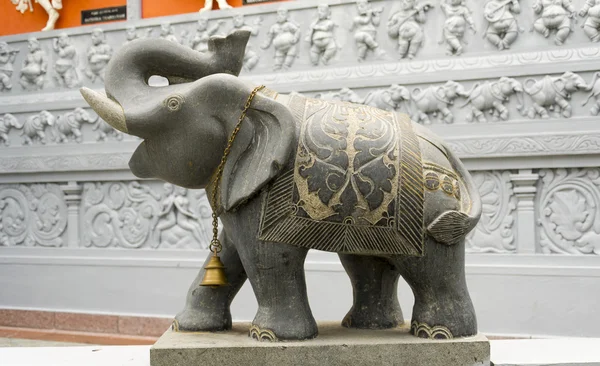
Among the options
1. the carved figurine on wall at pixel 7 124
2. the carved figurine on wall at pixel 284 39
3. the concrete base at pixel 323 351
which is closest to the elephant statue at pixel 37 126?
the carved figurine on wall at pixel 7 124

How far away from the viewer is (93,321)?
4.05 meters

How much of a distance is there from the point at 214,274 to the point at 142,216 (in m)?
2.61

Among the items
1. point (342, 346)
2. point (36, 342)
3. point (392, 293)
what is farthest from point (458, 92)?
point (36, 342)

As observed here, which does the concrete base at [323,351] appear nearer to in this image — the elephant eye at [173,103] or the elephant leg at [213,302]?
the elephant leg at [213,302]

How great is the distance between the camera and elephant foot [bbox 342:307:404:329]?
5.77 ft

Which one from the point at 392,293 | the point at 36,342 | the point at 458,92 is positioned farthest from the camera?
the point at 36,342

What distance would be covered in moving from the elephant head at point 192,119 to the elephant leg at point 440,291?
0.42 meters

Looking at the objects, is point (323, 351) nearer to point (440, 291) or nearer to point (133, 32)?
point (440, 291)

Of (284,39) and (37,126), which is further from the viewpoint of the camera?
(37,126)

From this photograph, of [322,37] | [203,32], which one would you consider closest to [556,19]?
[322,37]

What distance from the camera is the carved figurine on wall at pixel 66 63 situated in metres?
4.43

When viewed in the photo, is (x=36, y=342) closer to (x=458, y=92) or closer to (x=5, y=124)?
(x=5, y=124)

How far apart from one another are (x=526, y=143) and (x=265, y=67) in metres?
1.59

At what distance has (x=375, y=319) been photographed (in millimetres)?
1760
